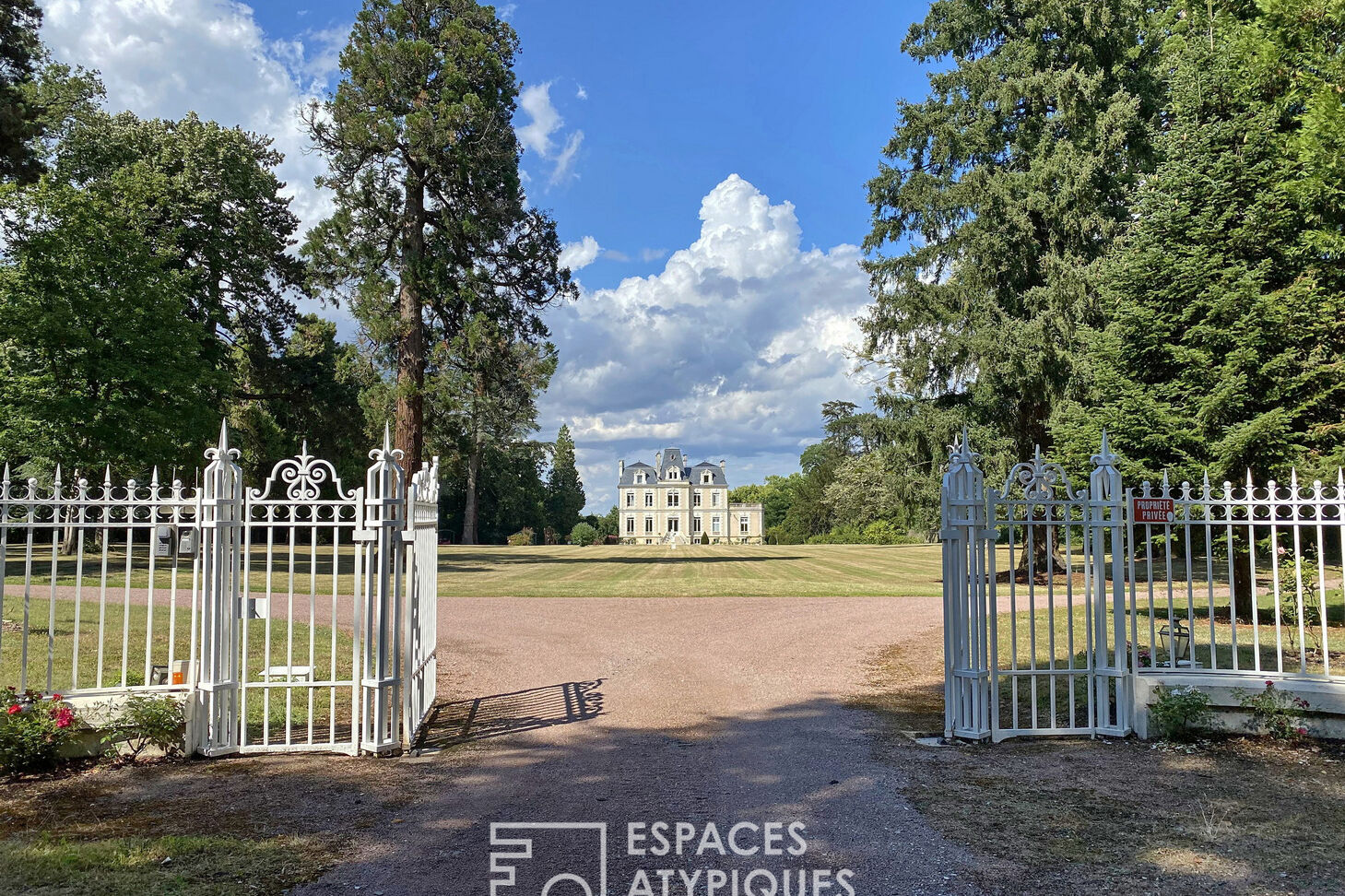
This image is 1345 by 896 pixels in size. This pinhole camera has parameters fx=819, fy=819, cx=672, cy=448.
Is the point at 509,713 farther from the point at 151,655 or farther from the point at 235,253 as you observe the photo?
the point at 235,253

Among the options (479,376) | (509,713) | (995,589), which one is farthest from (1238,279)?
(479,376)

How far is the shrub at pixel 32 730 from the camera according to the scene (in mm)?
5434

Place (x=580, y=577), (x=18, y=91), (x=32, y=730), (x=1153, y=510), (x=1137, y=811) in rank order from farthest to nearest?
(x=580, y=577) → (x=18, y=91) → (x=1153, y=510) → (x=32, y=730) → (x=1137, y=811)

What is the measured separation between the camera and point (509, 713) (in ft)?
24.8

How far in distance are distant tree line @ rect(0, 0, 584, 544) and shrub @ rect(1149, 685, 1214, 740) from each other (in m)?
18.1

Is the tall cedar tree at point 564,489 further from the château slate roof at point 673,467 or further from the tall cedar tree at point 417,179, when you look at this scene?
the tall cedar tree at point 417,179

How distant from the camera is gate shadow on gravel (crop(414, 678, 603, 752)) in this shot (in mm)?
6789

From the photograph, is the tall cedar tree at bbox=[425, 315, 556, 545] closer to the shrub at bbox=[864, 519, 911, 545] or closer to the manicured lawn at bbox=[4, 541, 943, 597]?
the manicured lawn at bbox=[4, 541, 943, 597]

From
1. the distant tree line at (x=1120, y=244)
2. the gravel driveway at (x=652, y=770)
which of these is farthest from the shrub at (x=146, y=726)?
the distant tree line at (x=1120, y=244)

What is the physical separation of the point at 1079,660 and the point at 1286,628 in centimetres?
381

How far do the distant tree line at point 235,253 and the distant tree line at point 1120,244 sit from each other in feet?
34.3

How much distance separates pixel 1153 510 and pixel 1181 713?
1519 mm

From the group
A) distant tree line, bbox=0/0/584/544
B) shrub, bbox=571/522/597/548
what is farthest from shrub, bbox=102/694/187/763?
shrub, bbox=571/522/597/548

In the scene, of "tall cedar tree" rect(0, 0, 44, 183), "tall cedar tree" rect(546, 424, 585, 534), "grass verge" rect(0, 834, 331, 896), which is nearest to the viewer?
"grass verge" rect(0, 834, 331, 896)
